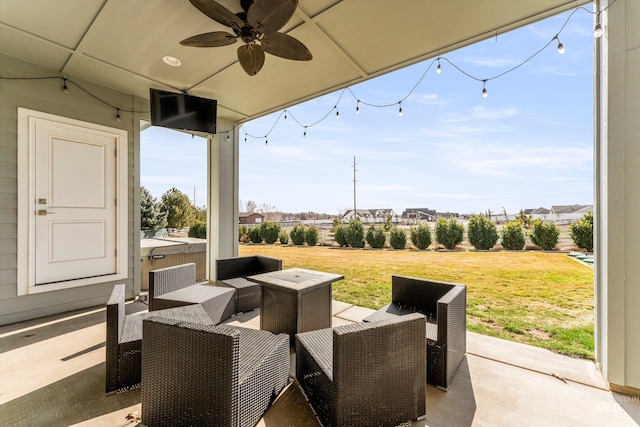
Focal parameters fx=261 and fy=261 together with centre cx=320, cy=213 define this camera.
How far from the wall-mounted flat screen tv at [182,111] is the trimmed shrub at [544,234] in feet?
29.8

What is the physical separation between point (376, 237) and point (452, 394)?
8059 millimetres

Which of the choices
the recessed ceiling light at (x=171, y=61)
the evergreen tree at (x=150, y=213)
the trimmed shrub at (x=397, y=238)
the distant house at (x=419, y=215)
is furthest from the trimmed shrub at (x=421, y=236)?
the evergreen tree at (x=150, y=213)

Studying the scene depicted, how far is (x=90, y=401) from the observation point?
5.76 ft

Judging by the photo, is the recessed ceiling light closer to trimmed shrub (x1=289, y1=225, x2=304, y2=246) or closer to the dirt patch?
the dirt patch

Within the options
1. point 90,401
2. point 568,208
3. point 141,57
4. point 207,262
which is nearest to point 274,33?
point 141,57

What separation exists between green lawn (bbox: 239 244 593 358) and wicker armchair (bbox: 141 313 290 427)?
2.53 m

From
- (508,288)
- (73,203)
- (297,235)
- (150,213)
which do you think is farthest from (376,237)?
(150,213)

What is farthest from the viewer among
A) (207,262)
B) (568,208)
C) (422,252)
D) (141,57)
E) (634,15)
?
(422,252)

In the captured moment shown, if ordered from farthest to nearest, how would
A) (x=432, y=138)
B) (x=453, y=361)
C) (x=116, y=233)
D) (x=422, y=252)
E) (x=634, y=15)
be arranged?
(x=432, y=138), (x=422, y=252), (x=116, y=233), (x=453, y=361), (x=634, y=15)

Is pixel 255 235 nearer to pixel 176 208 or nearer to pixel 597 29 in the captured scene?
pixel 176 208

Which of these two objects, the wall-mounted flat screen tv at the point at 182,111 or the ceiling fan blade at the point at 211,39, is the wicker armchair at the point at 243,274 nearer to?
the wall-mounted flat screen tv at the point at 182,111

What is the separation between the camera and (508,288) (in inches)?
179

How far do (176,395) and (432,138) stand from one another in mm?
12533

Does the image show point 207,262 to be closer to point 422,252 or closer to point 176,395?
point 176,395
